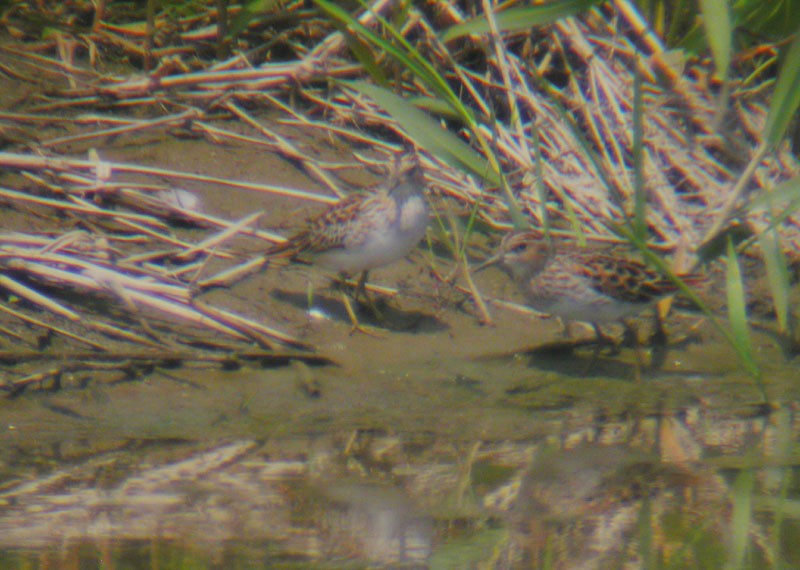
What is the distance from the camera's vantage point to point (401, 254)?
284 inches

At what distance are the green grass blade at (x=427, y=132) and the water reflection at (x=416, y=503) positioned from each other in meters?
1.46

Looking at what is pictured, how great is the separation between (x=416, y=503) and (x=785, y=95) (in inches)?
97.6

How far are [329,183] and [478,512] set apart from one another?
13.7 feet

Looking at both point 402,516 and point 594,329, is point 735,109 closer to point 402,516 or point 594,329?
point 594,329

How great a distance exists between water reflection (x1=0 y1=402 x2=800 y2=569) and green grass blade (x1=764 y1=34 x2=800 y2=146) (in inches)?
58.3

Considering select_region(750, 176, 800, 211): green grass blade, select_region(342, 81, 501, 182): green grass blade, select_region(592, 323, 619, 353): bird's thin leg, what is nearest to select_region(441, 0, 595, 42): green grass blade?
select_region(342, 81, 501, 182): green grass blade

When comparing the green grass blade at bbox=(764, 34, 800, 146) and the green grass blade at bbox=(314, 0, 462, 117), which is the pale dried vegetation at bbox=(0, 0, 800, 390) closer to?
the green grass blade at bbox=(314, 0, 462, 117)

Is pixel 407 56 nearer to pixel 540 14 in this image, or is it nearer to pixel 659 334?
pixel 540 14

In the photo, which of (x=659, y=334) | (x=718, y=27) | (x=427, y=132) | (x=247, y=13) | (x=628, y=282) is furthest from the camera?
(x=247, y=13)

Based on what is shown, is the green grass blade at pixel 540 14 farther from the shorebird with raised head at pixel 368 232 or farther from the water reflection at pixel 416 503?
the water reflection at pixel 416 503

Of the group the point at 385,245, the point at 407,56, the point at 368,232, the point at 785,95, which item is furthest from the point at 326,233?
the point at 785,95

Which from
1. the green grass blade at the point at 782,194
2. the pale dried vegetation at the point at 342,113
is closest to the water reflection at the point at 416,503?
the green grass blade at the point at 782,194

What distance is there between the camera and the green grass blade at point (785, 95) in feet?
17.0

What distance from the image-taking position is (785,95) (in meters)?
5.23
